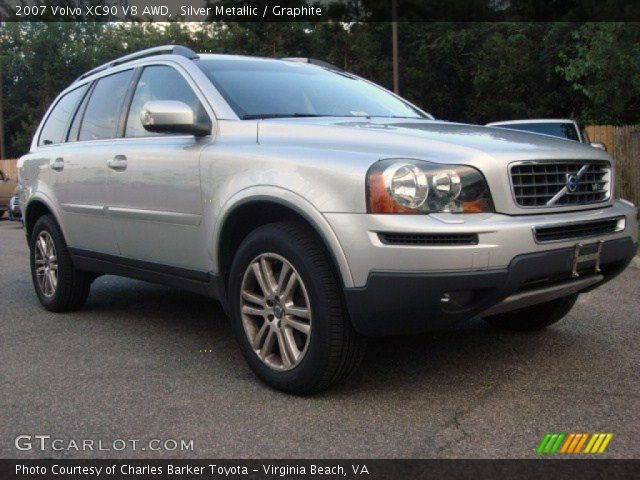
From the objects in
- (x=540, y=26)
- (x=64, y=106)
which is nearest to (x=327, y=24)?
(x=540, y=26)

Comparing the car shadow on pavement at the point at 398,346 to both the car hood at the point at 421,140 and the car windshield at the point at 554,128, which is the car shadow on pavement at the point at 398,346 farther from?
the car windshield at the point at 554,128

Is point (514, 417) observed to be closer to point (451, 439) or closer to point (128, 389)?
point (451, 439)

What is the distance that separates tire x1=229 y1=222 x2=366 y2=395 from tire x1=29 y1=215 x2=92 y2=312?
234 centimetres

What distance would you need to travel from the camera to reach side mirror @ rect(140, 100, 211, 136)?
4016 mm

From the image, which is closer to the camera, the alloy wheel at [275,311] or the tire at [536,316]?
the alloy wheel at [275,311]

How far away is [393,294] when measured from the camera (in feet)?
10.4

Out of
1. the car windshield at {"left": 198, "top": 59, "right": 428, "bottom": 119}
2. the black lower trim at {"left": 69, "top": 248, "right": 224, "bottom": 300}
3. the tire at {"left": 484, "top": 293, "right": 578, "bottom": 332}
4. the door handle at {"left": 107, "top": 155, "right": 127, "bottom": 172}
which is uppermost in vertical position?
the car windshield at {"left": 198, "top": 59, "right": 428, "bottom": 119}

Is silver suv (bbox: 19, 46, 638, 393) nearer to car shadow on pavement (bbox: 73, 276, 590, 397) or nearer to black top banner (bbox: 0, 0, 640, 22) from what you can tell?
car shadow on pavement (bbox: 73, 276, 590, 397)

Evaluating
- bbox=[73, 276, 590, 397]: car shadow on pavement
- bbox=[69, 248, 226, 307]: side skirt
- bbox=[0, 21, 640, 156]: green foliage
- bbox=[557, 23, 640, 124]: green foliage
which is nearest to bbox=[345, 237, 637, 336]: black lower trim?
bbox=[73, 276, 590, 397]: car shadow on pavement

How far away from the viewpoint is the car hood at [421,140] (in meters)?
3.34

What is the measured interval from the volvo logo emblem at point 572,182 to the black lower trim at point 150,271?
1894 mm

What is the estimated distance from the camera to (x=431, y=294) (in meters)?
3.14
